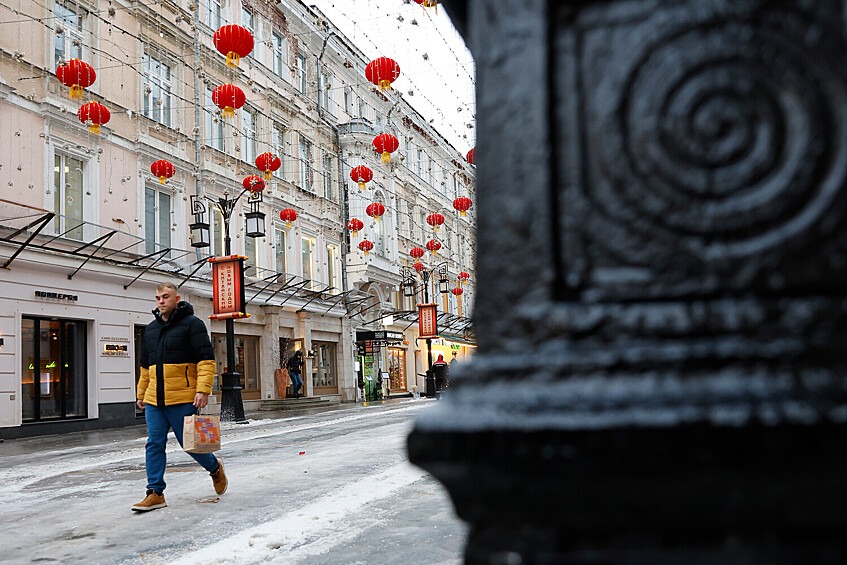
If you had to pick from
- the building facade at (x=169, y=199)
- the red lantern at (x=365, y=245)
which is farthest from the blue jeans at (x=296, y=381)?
the red lantern at (x=365, y=245)

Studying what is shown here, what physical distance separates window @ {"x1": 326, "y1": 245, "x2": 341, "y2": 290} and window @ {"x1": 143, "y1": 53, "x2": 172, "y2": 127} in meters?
11.6

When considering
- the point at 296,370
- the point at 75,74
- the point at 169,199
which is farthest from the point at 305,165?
the point at 75,74

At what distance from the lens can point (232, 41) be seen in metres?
13.6

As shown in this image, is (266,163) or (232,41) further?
(266,163)

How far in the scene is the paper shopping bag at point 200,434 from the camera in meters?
6.08

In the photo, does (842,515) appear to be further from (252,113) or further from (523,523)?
(252,113)

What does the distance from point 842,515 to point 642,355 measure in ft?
Answer: 0.90

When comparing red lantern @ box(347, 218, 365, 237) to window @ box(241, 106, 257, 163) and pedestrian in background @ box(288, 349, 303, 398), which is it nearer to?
window @ box(241, 106, 257, 163)

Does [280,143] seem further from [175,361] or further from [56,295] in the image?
[175,361]

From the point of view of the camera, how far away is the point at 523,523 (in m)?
0.97

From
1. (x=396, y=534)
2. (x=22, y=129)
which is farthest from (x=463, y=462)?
(x=22, y=129)

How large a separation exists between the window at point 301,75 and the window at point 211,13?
544 centimetres

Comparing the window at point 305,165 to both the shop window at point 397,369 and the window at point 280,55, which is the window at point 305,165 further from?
the shop window at point 397,369

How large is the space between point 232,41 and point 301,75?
59.5 ft
